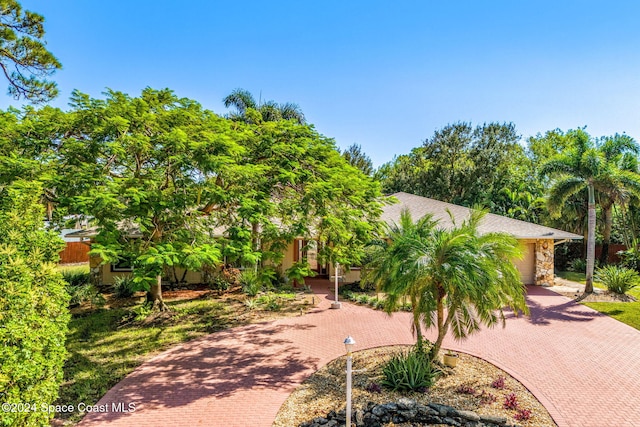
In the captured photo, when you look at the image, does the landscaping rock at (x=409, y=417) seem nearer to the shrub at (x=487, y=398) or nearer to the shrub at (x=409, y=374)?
the shrub at (x=487, y=398)

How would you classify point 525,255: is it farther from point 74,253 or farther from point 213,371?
point 74,253

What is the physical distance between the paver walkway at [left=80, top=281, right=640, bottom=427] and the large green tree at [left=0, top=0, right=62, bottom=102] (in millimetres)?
12295

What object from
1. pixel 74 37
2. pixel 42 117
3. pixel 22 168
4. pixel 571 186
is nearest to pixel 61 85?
pixel 74 37

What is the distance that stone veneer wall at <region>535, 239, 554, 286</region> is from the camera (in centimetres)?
2045

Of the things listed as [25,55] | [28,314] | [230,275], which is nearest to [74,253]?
[230,275]

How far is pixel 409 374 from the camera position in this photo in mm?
8266

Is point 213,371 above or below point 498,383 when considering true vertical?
below

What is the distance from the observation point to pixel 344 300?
57.8ft

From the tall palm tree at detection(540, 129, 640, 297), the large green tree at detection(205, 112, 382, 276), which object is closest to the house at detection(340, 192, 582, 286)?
the tall palm tree at detection(540, 129, 640, 297)

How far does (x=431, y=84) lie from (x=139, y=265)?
1613 cm

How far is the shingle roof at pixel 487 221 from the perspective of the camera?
1997cm

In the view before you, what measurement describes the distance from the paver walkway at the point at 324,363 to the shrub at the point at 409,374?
2199mm

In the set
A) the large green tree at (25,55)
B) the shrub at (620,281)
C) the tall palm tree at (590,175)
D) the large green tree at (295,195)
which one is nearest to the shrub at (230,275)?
the large green tree at (295,195)

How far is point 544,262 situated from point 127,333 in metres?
21.9
